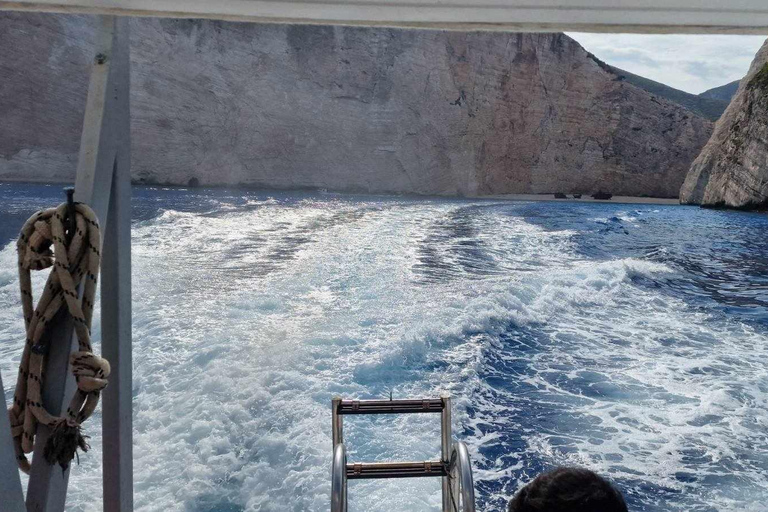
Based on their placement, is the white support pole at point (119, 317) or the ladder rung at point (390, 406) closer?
the white support pole at point (119, 317)

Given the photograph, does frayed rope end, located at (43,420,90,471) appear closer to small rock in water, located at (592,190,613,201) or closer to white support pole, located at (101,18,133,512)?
white support pole, located at (101,18,133,512)

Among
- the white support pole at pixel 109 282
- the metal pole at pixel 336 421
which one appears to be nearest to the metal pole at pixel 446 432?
the metal pole at pixel 336 421

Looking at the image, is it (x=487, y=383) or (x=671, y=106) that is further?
(x=671, y=106)

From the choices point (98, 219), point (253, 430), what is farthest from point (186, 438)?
point (98, 219)

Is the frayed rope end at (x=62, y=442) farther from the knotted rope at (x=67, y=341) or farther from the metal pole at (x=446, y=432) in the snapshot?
the metal pole at (x=446, y=432)

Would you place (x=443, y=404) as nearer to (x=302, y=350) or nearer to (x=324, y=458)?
(x=324, y=458)

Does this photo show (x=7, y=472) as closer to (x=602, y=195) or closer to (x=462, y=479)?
(x=462, y=479)
